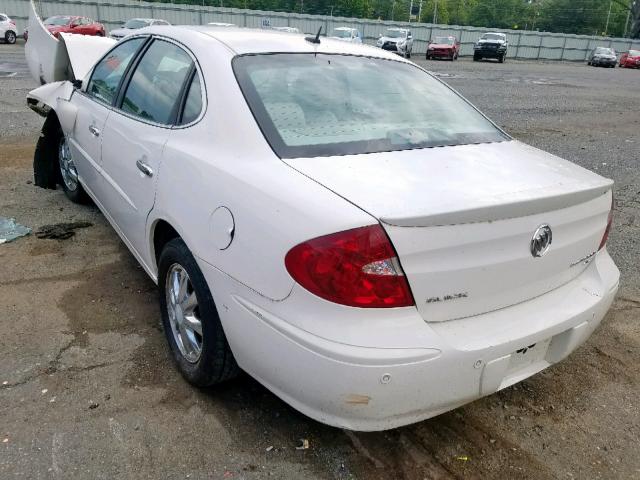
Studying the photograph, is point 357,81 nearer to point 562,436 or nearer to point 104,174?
point 104,174

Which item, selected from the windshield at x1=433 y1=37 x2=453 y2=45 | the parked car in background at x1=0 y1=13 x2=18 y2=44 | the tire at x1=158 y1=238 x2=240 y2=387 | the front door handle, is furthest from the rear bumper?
the windshield at x1=433 y1=37 x2=453 y2=45

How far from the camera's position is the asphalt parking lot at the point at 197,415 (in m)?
2.31

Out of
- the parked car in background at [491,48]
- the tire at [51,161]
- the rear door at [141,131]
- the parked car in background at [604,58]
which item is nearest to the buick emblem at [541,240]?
the rear door at [141,131]

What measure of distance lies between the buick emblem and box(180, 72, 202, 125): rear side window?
1610 mm

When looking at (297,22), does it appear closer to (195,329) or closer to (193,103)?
(193,103)

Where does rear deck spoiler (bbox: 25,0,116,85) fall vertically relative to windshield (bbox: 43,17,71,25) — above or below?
above

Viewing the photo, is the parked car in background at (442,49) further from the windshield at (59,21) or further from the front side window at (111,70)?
the front side window at (111,70)

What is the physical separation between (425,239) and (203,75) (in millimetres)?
1474

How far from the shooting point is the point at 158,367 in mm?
2902

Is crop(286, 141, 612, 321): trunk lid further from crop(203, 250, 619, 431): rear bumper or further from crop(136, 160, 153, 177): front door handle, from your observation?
crop(136, 160, 153, 177): front door handle

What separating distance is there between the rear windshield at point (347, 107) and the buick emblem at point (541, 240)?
27.9 inches

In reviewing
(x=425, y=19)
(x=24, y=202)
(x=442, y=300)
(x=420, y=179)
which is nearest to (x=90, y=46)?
(x=24, y=202)

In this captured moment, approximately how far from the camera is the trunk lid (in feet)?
6.37

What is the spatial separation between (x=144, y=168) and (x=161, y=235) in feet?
1.17
